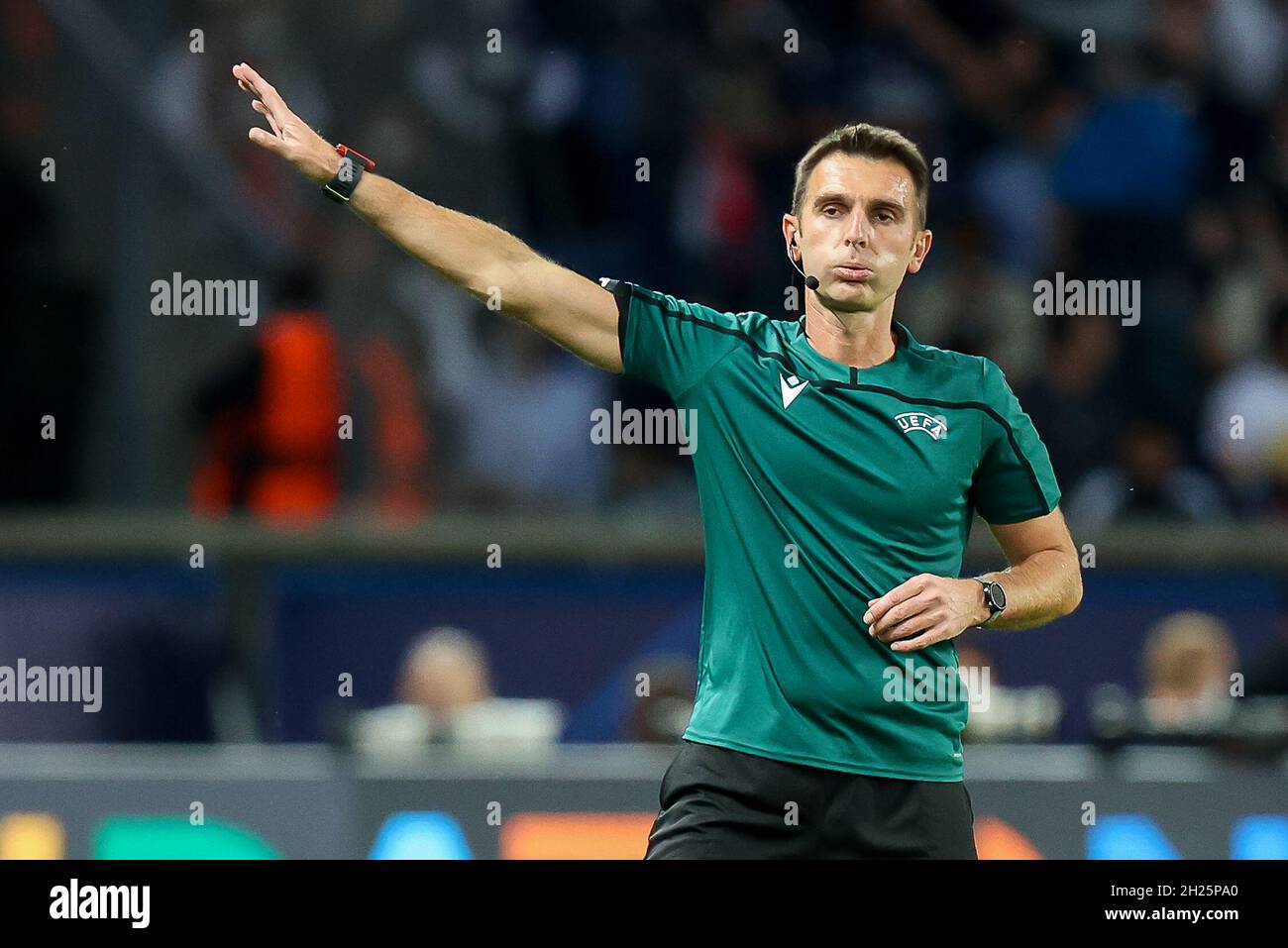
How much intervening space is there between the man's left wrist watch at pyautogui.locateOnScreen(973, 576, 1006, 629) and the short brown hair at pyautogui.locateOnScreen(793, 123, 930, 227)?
2.69ft

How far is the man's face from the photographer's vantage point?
14.8ft

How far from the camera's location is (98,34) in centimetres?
1077

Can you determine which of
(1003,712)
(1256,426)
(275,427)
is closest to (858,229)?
(1003,712)

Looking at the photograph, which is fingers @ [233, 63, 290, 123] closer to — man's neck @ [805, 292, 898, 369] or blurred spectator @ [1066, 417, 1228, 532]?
man's neck @ [805, 292, 898, 369]

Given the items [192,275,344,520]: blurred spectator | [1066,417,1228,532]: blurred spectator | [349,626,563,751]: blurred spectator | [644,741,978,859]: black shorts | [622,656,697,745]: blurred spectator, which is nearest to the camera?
[644,741,978,859]: black shorts

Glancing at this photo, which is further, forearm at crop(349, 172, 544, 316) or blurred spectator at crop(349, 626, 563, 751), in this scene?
blurred spectator at crop(349, 626, 563, 751)

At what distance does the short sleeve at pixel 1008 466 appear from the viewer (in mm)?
4629

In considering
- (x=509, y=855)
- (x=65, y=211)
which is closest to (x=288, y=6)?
(x=65, y=211)

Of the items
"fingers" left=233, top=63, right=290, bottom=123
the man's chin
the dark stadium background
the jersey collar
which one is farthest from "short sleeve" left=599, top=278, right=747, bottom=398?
the dark stadium background

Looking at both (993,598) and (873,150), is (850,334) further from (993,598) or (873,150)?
(993,598)

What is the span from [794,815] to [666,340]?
43.3 inches

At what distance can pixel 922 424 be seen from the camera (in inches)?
180

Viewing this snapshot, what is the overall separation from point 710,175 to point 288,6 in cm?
251

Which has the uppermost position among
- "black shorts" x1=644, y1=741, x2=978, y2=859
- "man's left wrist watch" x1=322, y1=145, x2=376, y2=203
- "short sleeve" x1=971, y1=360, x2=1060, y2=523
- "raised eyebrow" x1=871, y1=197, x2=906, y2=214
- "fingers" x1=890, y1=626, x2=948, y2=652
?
"man's left wrist watch" x1=322, y1=145, x2=376, y2=203
